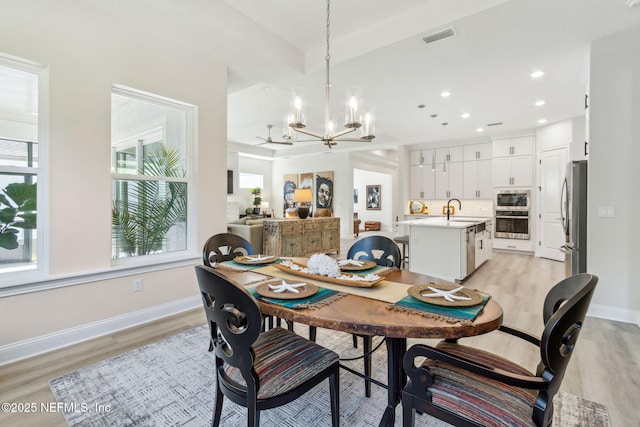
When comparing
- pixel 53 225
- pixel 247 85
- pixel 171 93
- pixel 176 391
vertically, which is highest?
pixel 247 85

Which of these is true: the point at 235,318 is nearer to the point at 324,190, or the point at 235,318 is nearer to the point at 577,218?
the point at 577,218

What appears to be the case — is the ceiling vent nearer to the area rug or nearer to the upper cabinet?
the area rug

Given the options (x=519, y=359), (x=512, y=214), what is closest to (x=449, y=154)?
(x=512, y=214)

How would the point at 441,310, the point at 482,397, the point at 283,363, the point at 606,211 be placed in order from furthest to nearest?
1. the point at 606,211
2. the point at 283,363
3. the point at 441,310
4. the point at 482,397

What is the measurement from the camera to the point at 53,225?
2.37 m

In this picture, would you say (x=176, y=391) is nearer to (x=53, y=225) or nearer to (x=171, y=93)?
(x=53, y=225)

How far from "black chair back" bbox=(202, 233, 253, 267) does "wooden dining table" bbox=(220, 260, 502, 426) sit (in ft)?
3.65

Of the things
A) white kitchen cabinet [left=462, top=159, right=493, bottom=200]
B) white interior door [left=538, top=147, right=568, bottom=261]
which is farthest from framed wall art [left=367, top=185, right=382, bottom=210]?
white interior door [left=538, top=147, right=568, bottom=261]

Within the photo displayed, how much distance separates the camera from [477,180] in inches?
303

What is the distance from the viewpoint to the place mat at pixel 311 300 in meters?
1.33

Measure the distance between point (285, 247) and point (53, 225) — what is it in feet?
11.8

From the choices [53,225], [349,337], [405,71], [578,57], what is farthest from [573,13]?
[53,225]

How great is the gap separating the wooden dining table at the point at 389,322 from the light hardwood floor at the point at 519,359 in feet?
4.17

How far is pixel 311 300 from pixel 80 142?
244cm
